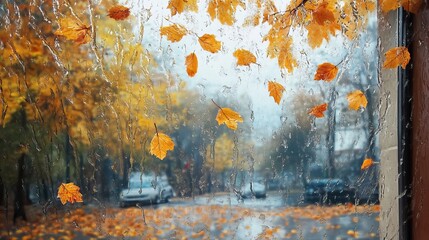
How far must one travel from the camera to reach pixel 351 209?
4.34 feet

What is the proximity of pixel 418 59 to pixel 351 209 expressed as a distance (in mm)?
516

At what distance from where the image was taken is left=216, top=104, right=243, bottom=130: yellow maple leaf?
1230mm

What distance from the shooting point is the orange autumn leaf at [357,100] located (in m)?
1.29

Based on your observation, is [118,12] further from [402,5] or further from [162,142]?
[402,5]

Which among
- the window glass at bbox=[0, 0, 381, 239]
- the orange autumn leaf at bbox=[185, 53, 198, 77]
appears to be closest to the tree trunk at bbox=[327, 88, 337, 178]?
the window glass at bbox=[0, 0, 381, 239]

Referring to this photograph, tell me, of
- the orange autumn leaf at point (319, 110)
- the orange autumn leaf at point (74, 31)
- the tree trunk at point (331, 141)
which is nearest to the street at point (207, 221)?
the tree trunk at point (331, 141)

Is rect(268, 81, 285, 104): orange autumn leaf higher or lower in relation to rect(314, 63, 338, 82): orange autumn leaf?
lower

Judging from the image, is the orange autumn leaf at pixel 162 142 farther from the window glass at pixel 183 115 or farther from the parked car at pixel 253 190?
the parked car at pixel 253 190

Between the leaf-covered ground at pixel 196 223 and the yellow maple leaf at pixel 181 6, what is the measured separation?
22.3 inches

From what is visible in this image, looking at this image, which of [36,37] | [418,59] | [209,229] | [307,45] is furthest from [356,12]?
[36,37]

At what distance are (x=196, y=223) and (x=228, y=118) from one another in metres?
0.34

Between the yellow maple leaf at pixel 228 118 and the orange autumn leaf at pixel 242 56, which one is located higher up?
the orange autumn leaf at pixel 242 56

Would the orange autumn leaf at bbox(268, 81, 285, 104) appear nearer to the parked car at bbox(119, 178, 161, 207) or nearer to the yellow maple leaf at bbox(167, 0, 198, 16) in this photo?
the yellow maple leaf at bbox(167, 0, 198, 16)

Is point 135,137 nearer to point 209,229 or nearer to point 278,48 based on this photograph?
point 209,229
